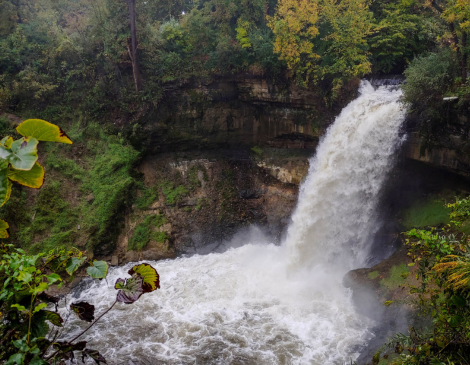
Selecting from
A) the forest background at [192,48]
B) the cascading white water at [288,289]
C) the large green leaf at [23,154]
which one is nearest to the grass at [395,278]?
the cascading white water at [288,289]

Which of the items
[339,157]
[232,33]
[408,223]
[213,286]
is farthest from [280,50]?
[213,286]

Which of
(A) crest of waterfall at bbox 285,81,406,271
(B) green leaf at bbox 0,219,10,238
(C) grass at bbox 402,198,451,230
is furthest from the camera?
(A) crest of waterfall at bbox 285,81,406,271

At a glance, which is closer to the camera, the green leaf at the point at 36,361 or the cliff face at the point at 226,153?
the green leaf at the point at 36,361

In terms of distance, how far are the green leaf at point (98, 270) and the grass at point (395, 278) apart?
10285 mm

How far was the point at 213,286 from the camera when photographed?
1266 centimetres

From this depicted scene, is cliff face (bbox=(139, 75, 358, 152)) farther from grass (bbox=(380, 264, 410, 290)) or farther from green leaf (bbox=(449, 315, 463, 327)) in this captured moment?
green leaf (bbox=(449, 315, 463, 327))

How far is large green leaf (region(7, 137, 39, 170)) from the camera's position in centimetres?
173

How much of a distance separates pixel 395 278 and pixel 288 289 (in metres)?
3.73

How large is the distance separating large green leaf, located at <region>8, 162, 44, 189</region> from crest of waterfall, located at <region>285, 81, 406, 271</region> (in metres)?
12.2

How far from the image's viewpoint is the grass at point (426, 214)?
11094mm

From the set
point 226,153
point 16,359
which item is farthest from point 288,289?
point 16,359

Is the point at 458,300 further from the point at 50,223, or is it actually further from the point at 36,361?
the point at 50,223

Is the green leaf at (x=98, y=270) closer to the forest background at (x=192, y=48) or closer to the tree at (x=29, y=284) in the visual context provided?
the tree at (x=29, y=284)

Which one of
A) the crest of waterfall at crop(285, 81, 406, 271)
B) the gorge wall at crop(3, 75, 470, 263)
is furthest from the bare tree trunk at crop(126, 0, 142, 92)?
the crest of waterfall at crop(285, 81, 406, 271)
